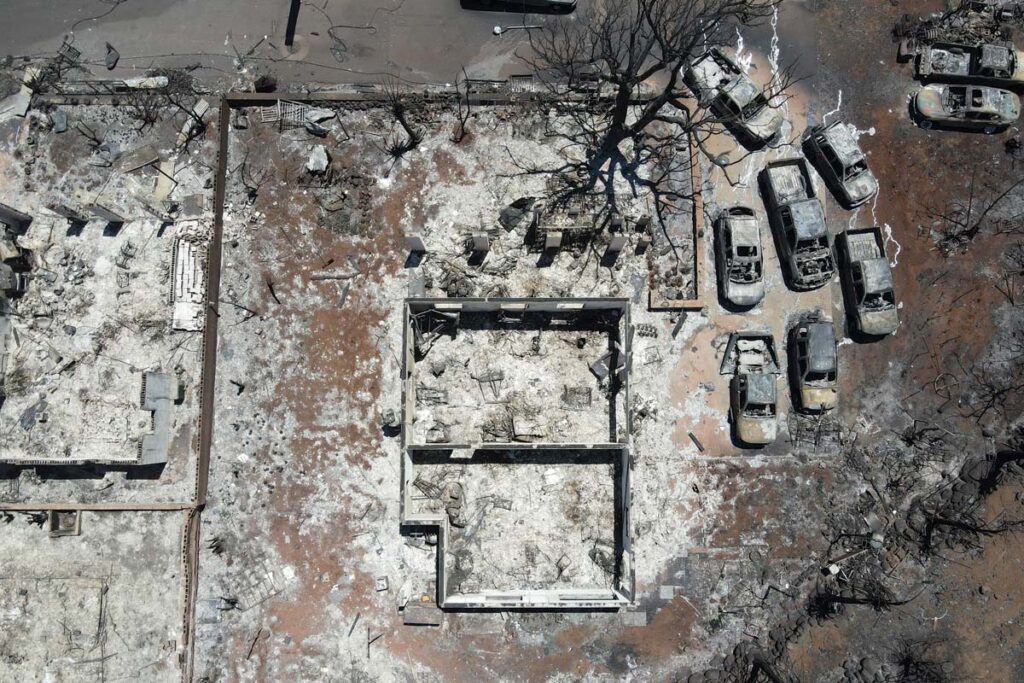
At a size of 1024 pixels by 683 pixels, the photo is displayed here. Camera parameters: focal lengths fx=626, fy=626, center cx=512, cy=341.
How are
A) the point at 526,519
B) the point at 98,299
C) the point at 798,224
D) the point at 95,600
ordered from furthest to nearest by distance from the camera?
the point at 98,299 → the point at 798,224 → the point at 526,519 → the point at 95,600

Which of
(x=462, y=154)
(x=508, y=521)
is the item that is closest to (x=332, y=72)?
(x=462, y=154)

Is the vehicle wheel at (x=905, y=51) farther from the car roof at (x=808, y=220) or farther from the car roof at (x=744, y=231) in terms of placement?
the car roof at (x=744, y=231)

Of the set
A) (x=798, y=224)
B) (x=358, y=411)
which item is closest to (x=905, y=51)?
(x=798, y=224)

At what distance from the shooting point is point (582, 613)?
62.7 feet

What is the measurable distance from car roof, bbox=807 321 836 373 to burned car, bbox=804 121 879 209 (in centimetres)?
434

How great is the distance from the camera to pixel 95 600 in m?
18.4

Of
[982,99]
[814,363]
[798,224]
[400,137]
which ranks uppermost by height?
[982,99]

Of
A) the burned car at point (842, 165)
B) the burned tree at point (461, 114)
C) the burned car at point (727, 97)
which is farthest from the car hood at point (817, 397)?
the burned tree at point (461, 114)

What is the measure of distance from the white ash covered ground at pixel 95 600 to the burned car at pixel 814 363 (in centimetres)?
1919

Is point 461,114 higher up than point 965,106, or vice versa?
point 965,106

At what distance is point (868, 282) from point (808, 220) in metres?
2.65

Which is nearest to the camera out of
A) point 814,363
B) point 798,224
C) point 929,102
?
point 814,363

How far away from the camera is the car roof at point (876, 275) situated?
1922 cm

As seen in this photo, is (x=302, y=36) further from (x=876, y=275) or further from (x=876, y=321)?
(x=876, y=321)
